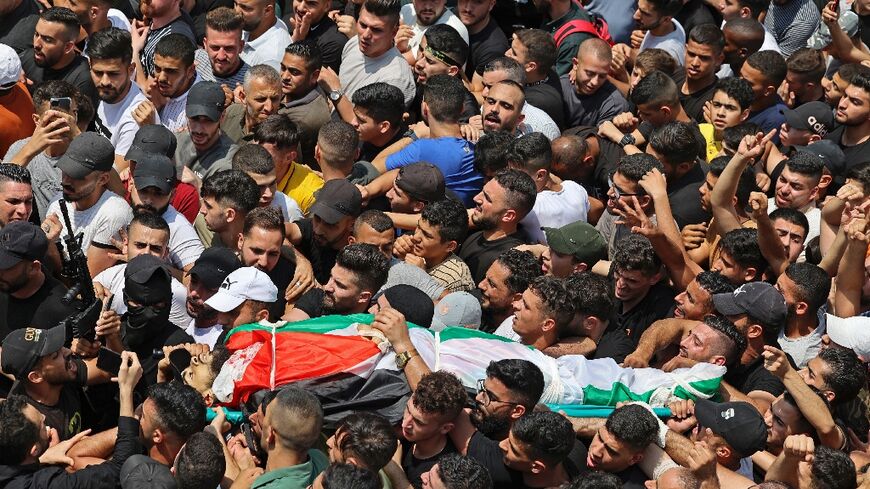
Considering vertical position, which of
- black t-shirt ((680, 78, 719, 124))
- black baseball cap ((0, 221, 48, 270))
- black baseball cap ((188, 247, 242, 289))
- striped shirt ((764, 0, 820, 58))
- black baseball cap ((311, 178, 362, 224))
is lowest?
striped shirt ((764, 0, 820, 58))

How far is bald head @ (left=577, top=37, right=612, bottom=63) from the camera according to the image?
10516 mm

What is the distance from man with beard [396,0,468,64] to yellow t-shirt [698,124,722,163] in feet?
6.57

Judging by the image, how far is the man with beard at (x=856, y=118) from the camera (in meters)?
10.0

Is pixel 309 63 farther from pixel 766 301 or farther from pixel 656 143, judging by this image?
pixel 766 301

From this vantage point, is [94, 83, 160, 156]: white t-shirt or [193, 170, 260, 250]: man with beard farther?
[94, 83, 160, 156]: white t-shirt

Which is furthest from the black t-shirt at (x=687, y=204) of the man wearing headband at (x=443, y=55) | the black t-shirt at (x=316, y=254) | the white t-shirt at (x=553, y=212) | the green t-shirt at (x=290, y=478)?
the green t-shirt at (x=290, y=478)

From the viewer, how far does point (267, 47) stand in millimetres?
11000

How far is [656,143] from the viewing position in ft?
30.5

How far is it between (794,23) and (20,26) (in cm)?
655

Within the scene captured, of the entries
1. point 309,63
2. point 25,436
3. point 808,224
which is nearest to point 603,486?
point 25,436

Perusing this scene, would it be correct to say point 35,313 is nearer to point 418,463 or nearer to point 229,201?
point 229,201

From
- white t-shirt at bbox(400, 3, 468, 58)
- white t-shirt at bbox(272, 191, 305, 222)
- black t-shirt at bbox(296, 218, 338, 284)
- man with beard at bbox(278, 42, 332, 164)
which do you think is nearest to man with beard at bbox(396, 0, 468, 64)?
white t-shirt at bbox(400, 3, 468, 58)

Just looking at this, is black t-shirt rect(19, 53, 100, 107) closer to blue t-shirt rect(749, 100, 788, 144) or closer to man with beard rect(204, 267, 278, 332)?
man with beard rect(204, 267, 278, 332)

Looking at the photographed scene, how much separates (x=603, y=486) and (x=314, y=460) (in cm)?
135
